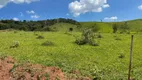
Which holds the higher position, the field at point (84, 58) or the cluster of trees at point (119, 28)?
the cluster of trees at point (119, 28)

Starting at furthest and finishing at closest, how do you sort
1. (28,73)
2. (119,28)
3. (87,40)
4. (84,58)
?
(119,28) → (87,40) → (84,58) → (28,73)

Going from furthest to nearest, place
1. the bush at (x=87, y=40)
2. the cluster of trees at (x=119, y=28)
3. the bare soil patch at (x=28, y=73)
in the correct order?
the cluster of trees at (x=119, y=28) < the bush at (x=87, y=40) < the bare soil patch at (x=28, y=73)

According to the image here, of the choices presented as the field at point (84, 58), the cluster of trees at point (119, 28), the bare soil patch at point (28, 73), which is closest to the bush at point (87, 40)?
the field at point (84, 58)

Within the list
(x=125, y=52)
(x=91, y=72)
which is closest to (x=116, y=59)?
(x=125, y=52)

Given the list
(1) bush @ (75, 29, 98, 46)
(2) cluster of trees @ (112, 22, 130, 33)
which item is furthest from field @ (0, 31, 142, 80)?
(2) cluster of trees @ (112, 22, 130, 33)

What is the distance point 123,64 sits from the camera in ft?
113

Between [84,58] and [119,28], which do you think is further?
[119,28]

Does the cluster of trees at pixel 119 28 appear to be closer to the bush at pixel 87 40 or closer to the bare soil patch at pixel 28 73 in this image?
the bush at pixel 87 40

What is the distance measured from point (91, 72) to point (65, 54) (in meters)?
8.35

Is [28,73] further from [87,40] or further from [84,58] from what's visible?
[87,40]

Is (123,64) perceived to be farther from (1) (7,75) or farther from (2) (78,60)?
(1) (7,75)

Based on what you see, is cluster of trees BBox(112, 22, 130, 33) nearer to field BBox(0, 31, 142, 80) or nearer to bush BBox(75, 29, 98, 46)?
bush BBox(75, 29, 98, 46)

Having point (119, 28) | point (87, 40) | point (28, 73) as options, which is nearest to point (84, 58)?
point (87, 40)

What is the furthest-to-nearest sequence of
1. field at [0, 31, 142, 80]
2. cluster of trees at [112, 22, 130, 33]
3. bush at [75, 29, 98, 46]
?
cluster of trees at [112, 22, 130, 33]
bush at [75, 29, 98, 46]
field at [0, 31, 142, 80]
